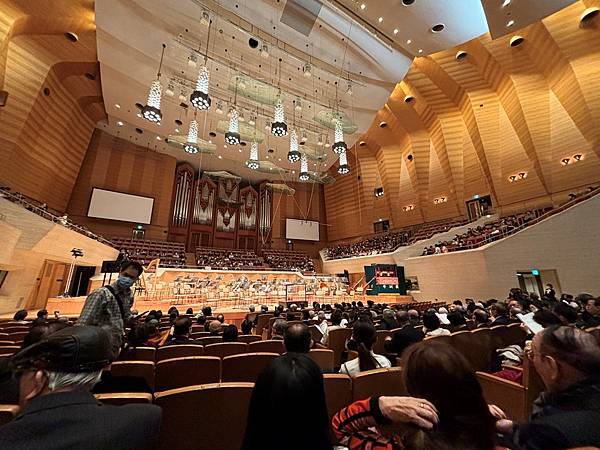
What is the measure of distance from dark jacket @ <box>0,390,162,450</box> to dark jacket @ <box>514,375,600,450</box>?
4.04 ft

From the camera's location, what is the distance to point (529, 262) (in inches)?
313

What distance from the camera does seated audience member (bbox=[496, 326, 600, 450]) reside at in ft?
2.61

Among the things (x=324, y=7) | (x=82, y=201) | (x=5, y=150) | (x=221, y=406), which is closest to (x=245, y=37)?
(x=324, y=7)

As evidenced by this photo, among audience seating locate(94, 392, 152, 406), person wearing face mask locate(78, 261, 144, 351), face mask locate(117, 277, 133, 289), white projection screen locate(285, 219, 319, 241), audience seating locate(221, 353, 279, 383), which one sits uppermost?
white projection screen locate(285, 219, 319, 241)

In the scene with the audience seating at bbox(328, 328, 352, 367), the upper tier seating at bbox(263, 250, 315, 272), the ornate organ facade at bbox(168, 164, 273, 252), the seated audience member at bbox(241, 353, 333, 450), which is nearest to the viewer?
the seated audience member at bbox(241, 353, 333, 450)

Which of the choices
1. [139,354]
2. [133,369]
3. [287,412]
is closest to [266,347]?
[139,354]

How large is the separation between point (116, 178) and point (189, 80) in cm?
797

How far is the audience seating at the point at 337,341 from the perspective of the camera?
12.2 ft

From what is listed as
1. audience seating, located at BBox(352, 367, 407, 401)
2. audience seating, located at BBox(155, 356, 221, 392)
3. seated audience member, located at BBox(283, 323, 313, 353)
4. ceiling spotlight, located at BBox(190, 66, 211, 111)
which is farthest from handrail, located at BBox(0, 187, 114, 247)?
audience seating, located at BBox(352, 367, 407, 401)

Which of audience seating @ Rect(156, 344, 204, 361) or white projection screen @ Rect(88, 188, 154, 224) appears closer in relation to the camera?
audience seating @ Rect(156, 344, 204, 361)

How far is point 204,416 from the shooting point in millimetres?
1332

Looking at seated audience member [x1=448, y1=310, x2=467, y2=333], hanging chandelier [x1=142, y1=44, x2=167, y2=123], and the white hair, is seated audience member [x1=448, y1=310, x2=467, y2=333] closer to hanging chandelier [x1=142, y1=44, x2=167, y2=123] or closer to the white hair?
the white hair

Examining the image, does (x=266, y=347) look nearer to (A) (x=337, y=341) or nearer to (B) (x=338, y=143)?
(A) (x=337, y=341)

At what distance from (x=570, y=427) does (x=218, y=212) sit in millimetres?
19408
